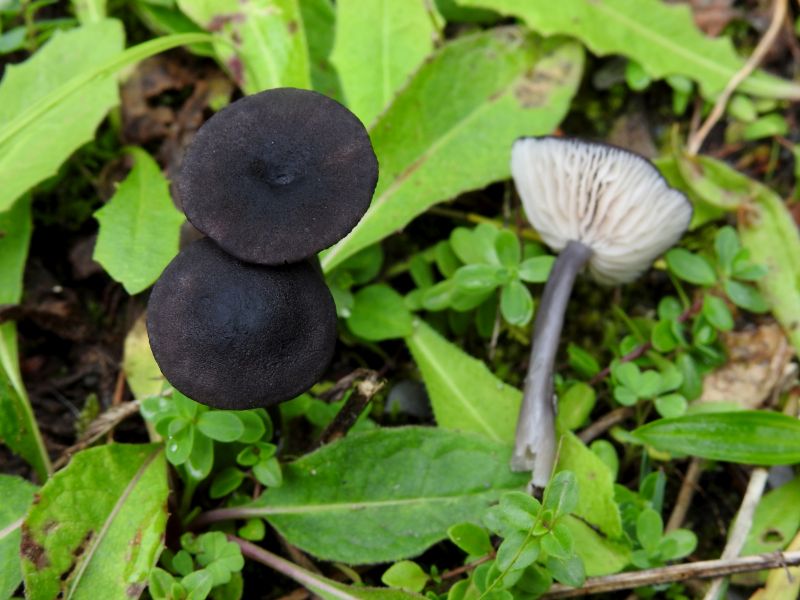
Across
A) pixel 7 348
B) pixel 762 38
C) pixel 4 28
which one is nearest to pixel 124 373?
pixel 7 348

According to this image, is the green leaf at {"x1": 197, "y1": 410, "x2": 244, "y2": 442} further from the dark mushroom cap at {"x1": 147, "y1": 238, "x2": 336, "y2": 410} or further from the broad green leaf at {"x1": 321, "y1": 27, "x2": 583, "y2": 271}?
the broad green leaf at {"x1": 321, "y1": 27, "x2": 583, "y2": 271}

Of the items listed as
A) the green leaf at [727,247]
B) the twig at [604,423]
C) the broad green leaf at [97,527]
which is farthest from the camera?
the green leaf at [727,247]

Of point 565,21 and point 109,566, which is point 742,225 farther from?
point 109,566

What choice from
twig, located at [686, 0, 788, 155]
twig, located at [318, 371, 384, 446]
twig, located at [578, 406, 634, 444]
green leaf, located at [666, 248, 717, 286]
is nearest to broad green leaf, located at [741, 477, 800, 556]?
twig, located at [578, 406, 634, 444]

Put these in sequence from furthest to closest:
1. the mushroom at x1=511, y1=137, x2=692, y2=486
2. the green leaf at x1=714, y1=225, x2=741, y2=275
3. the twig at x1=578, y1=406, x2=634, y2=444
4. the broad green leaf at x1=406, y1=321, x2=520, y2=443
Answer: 1. the green leaf at x1=714, y1=225, x2=741, y2=275
2. the twig at x1=578, y1=406, x2=634, y2=444
3. the broad green leaf at x1=406, y1=321, x2=520, y2=443
4. the mushroom at x1=511, y1=137, x2=692, y2=486

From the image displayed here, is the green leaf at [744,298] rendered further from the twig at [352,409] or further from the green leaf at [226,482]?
the green leaf at [226,482]

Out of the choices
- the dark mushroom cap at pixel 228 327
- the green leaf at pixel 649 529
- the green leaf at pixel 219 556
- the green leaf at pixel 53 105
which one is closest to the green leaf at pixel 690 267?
the green leaf at pixel 649 529

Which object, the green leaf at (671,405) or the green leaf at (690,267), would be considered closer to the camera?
the green leaf at (671,405)
